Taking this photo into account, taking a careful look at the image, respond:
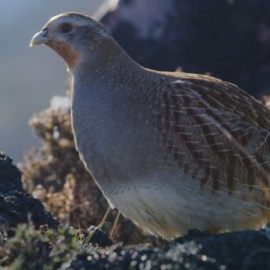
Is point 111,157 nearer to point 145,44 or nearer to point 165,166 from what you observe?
point 165,166

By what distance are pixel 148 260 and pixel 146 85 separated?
6.27 ft

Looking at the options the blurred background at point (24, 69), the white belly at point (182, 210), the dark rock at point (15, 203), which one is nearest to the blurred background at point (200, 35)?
the dark rock at point (15, 203)

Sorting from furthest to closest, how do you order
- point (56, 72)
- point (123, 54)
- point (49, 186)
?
1. point (56, 72)
2. point (49, 186)
3. point (123, 54)

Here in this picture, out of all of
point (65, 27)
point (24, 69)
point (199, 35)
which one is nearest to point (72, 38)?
point (65, 27)

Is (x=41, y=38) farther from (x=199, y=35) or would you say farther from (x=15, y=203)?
(x=199, y=35)

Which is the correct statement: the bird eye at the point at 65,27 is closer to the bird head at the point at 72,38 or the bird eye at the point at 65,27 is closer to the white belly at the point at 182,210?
the bird head at the point at 72,38

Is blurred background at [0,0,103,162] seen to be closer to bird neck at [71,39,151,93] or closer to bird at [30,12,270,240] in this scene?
bird neck at [71,39,151,93]

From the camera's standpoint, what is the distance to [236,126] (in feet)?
22.5

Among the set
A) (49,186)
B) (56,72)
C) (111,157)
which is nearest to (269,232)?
(111,157)

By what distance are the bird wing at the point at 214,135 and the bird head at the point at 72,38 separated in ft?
2.01

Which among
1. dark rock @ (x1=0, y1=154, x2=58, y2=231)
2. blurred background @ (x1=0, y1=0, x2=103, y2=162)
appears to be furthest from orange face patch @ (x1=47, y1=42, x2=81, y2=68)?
blurred background @ (x1=0, y1=0, x2=103, y2=162)

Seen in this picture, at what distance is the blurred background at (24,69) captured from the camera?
4097 centimetres

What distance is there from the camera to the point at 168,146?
21.5 feet

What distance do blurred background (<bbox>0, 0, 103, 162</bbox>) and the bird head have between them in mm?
27870
